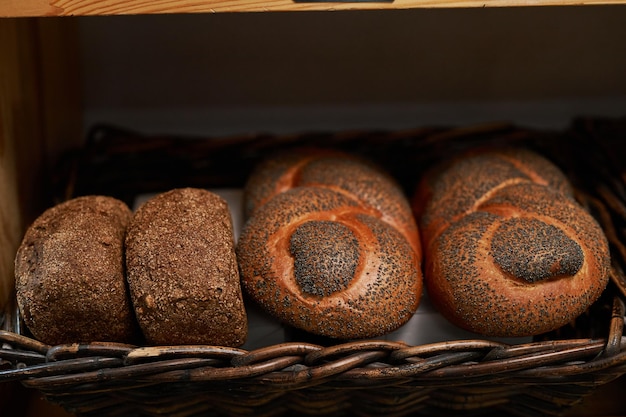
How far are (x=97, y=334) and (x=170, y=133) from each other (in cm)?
68

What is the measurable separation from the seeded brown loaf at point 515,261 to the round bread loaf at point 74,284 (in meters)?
0.49

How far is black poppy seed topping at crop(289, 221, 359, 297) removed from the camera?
920mm

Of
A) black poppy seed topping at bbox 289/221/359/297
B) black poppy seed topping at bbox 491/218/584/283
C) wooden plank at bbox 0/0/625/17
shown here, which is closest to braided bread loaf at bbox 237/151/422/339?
black poppy seed topping at bbox 289/221/359/297

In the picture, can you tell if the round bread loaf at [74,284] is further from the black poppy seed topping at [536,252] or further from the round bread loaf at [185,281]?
the black poppy seed topping at [536,252]

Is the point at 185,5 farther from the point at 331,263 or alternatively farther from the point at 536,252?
the point at 536,252

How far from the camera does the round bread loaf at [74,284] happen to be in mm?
872

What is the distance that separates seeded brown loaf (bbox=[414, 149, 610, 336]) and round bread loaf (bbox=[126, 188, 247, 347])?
1.09ft

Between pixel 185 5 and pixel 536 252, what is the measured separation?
614 mm

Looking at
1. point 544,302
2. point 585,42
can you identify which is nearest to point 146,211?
point 544,302

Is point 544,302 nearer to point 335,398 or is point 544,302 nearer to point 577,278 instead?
point 577,278

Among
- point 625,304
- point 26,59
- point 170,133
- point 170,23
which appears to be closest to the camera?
point 625,304

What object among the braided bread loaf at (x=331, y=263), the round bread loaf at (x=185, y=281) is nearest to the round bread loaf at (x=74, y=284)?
the round bread loaf at (x=185, y=281)

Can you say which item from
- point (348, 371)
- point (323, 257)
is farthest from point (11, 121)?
point (348, 371)

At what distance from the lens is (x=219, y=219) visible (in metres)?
0.96
